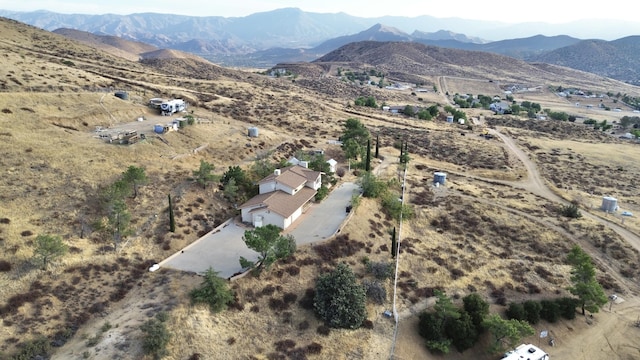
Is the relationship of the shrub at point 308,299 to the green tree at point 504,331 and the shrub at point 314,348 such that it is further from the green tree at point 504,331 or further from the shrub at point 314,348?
the green tree at point 504,331

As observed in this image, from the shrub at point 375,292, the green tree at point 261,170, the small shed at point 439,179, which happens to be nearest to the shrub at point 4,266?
the green tree at point 261,170

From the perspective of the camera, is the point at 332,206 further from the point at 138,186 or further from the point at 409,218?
the point at 138,186

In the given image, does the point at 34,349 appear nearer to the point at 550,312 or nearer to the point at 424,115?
the point at 550,312

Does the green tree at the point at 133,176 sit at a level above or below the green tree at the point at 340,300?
above

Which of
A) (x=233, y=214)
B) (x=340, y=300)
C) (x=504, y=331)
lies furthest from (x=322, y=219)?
(x=504, y=331)

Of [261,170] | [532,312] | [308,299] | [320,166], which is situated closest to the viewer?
[308,299]

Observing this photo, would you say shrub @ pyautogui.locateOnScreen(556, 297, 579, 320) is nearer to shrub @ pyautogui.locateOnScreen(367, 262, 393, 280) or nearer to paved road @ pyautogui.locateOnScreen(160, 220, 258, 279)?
shrub @ pyautogui.locateOnScreen(367, 262, 393, 280)
